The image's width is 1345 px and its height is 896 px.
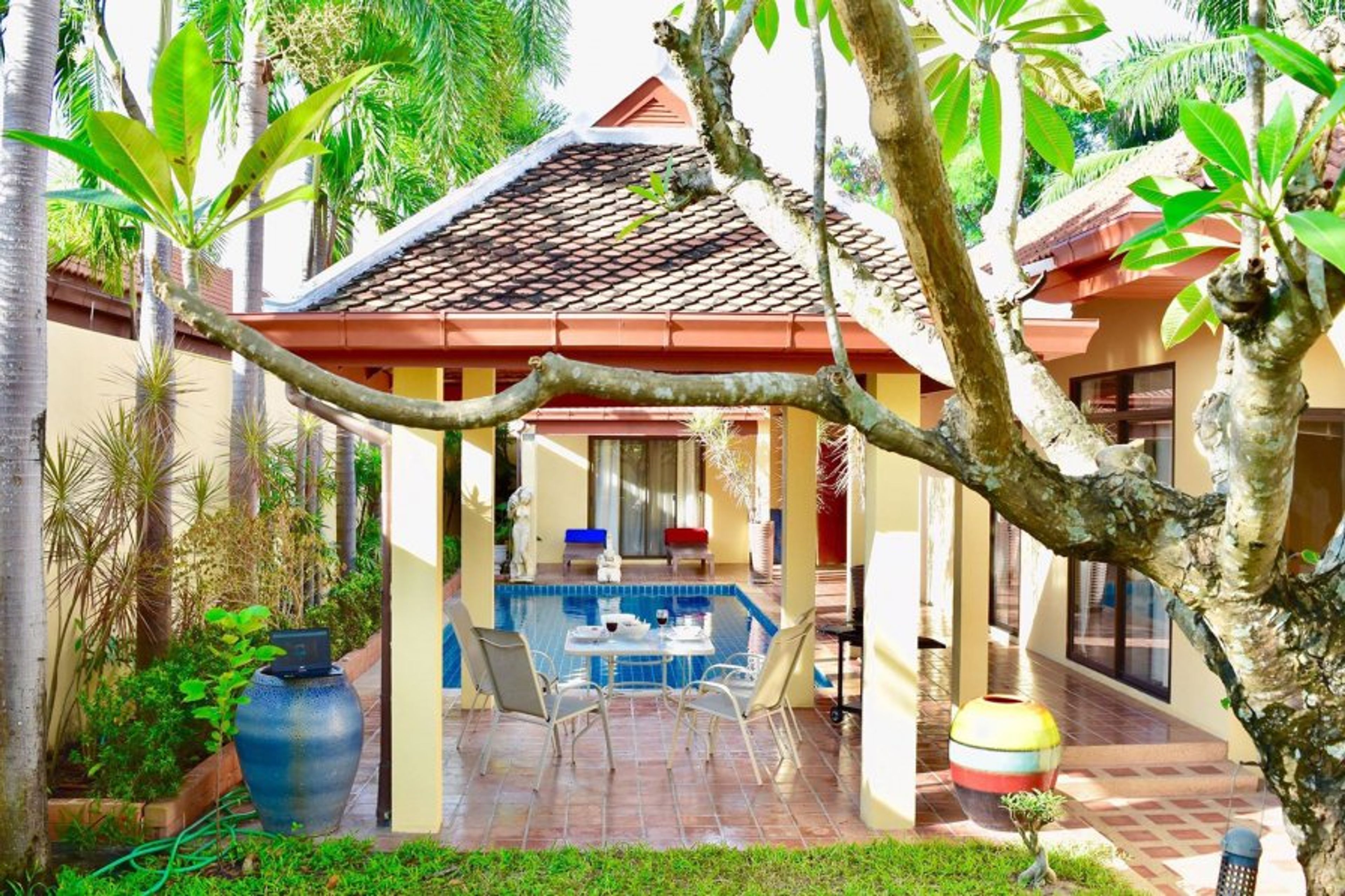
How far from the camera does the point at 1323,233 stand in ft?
5.40

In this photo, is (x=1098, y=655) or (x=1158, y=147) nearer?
(x=1098, y=655)

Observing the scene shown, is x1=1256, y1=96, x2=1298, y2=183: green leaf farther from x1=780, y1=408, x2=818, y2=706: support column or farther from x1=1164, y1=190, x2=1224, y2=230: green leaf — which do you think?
x1=780, y1=408, x2=818, y2=706: support column

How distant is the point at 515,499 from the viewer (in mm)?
20328

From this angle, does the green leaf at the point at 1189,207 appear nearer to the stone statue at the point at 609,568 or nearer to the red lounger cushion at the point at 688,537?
the stone statue at the point at 609,568

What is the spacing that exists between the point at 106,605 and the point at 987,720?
226 inches

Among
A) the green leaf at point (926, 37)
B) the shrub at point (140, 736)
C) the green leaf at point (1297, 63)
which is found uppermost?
the green leaf at point (926, 37)

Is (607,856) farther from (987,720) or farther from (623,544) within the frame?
(623,544)

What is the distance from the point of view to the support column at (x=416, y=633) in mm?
6664

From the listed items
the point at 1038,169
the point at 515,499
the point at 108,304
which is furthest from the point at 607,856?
the point at 1038,169

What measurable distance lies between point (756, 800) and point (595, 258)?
3.72 metres

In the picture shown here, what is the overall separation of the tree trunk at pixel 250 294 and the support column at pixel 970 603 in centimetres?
628

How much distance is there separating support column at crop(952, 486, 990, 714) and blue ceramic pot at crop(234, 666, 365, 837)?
15.1ft

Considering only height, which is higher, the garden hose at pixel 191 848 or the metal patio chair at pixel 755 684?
the metal patio chair at pixel 755 684

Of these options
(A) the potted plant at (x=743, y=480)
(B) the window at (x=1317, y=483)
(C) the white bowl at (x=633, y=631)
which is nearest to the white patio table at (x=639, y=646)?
(C) the white bowl at (x=633, y=631)
